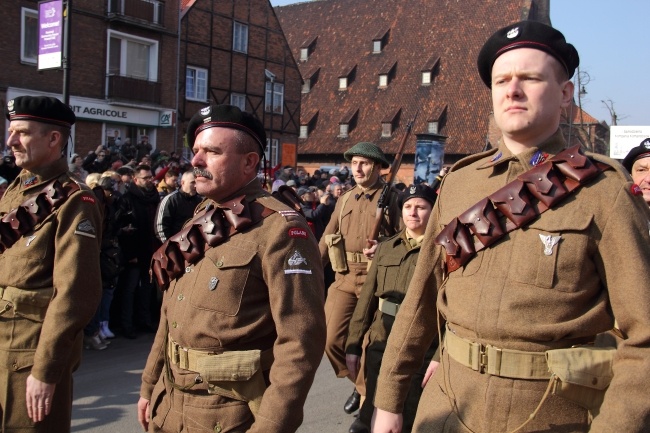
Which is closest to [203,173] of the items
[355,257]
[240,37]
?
[355,257]

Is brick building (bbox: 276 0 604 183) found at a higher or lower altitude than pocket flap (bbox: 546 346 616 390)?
higher

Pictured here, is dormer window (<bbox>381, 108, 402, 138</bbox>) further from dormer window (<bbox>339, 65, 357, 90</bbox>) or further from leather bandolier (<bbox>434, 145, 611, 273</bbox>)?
leather bandolier (<bbox>434, 145, 611, 273</bbox>)

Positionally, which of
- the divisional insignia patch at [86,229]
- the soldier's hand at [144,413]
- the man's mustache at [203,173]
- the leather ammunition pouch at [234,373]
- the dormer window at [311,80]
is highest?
the dormer window at [311,80]

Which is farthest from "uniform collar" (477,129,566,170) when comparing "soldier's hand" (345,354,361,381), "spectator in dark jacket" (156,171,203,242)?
"spectator in dark jacket" (156,171,203,242)

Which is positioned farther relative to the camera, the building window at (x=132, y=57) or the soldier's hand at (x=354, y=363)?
the building window at (x=132, y=57)

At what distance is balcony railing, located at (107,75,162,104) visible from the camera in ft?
86.2

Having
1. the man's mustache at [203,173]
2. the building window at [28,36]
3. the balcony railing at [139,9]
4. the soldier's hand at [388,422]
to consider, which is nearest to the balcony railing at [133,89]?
the balcony railing at [139,9]

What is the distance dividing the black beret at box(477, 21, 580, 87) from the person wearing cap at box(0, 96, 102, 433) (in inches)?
90.9

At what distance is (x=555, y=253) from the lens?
2324mm

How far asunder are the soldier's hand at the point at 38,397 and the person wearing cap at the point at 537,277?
177 cm

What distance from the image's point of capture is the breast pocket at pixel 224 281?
2943 millimetres

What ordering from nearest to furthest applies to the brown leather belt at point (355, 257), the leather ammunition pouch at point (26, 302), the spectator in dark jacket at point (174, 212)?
the leather ammunition pouch at point (26, 302) → the brown leather belt at point (355, 257) → the spectator in dark jacket at point (174, 212)

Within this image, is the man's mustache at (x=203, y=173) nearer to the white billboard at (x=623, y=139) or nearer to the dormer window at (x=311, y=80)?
the white billboard at (x=623, y=139)

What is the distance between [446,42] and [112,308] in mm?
37309
